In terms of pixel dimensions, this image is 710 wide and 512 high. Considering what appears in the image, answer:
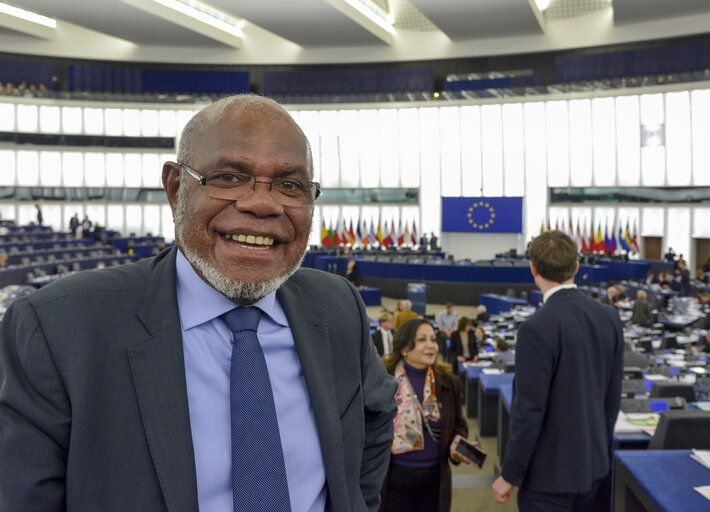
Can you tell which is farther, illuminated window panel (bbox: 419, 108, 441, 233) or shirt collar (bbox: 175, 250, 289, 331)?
illuminated window panel (bbox: 419, 108, 441, 233)

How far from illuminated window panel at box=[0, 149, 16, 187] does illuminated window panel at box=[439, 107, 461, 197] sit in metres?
19.5

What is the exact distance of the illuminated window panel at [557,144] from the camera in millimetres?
26953

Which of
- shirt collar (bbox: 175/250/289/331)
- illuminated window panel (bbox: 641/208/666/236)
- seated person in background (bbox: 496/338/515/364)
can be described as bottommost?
seated person in background (bbox: 496/338/515/364)

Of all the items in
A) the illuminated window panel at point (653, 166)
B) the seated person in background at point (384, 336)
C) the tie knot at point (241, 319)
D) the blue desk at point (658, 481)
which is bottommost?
the seated person in background at point (384, 336)

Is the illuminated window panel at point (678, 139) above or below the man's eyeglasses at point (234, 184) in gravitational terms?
above

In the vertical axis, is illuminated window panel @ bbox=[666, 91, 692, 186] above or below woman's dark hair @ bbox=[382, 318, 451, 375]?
above

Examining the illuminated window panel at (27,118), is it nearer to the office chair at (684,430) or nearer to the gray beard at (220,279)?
the office chair at (684,430)

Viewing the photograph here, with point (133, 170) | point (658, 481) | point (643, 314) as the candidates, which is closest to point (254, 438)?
point (658, 481)

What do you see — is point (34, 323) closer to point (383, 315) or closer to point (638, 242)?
point (383, 315)

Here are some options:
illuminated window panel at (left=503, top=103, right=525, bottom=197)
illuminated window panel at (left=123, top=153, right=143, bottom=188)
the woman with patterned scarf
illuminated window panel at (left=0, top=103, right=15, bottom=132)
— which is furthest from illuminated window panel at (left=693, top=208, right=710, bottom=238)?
illuminated window panel at (left=0, top=103, right=15, bottom=132)

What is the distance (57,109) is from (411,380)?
1184 inches

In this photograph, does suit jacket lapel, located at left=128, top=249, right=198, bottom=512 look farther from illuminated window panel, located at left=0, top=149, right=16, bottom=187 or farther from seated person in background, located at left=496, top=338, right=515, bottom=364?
illuminated window panel, located at left=0, top=149, right=16, bottom=187

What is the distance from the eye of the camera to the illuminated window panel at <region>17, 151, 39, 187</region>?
2884 cm

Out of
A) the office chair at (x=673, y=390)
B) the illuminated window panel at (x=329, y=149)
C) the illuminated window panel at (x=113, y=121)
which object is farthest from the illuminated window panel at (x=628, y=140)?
the office chair at (x=673, y=390)
